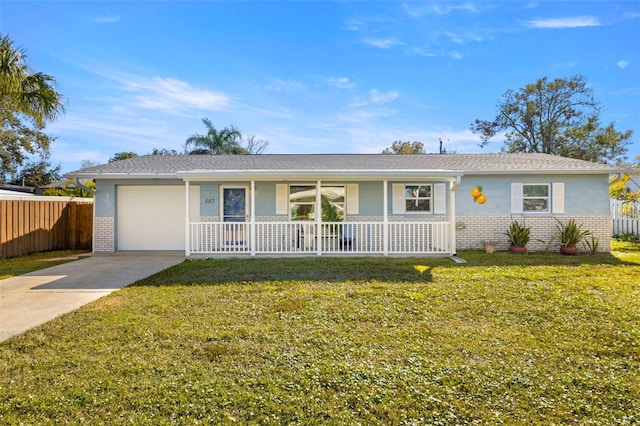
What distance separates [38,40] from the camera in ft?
31.5

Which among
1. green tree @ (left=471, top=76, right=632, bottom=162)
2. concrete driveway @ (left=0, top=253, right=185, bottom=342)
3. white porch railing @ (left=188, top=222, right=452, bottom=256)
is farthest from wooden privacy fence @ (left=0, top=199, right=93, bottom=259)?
green tree @ (left=471, top=76, right=632, bottom=162)

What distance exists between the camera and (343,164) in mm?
12164

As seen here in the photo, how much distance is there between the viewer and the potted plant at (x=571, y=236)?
1039 centimetres

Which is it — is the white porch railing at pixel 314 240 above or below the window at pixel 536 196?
below

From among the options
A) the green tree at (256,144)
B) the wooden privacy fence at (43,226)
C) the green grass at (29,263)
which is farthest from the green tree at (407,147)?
the green grass at (29,263)

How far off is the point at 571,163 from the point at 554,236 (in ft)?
8.87

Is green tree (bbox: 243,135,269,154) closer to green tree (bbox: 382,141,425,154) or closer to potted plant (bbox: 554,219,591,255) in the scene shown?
green tree (bbox: 382,141,425,154)

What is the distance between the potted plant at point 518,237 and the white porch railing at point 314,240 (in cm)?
229

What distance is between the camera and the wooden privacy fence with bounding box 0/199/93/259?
1014cm

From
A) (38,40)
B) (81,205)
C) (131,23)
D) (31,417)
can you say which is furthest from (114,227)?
(31,417)

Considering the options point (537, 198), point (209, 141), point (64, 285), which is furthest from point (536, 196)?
point (209, 141)

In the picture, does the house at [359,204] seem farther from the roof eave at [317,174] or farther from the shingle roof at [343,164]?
the roof eave at [317,174]

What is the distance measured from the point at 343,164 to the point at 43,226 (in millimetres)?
10860

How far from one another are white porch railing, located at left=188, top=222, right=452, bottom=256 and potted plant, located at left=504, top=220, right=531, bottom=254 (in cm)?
229
